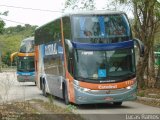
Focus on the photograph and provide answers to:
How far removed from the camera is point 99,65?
20.0m

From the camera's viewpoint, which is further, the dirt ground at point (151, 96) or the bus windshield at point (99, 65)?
the dirt ground at point (151, 96)

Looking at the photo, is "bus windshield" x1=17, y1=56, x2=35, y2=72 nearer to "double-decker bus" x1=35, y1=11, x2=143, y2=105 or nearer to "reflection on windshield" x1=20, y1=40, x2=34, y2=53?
"reflection on windshield" x1=20, y1=40, x2=34, y2=53

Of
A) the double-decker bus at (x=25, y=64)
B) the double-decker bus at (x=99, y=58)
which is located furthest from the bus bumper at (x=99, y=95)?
the double-decker bus at (x=25, y=64)

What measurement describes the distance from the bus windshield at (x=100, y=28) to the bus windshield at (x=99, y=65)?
1.66 feet

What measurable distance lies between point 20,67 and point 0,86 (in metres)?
26.9

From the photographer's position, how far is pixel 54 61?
24.4m

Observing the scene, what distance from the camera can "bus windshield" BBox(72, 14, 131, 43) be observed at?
20266 mm

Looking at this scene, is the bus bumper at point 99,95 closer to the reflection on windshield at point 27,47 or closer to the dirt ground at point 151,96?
the dirt ground at point 151,96

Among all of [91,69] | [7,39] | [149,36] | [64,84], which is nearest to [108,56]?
[91,69]

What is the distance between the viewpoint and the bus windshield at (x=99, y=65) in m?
20.0

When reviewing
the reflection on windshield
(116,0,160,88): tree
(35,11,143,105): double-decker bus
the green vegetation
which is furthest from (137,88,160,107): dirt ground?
the green vegetation

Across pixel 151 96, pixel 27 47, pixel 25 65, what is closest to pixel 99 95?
pixel 151 96

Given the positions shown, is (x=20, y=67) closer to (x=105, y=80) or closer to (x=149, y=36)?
(x=149, y=36)

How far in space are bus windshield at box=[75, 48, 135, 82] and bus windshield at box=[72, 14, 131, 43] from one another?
1.66 ft
